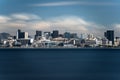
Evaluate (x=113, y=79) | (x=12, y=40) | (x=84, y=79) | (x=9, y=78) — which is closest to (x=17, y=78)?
(x=9, y=78)

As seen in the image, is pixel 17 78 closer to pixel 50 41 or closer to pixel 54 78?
pixel 54 78

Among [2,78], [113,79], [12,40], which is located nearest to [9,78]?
[2,78]

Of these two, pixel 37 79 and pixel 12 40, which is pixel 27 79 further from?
pixel 12 40

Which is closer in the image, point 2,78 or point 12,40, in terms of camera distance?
point 2,78

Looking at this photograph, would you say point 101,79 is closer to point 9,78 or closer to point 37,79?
point 37,79

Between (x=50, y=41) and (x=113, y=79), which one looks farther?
(x=50, y=41)

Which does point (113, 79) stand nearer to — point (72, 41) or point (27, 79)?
point (27, 79)

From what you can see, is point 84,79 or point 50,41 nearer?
point 84,79

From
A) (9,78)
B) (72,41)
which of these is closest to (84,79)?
(9,78)
